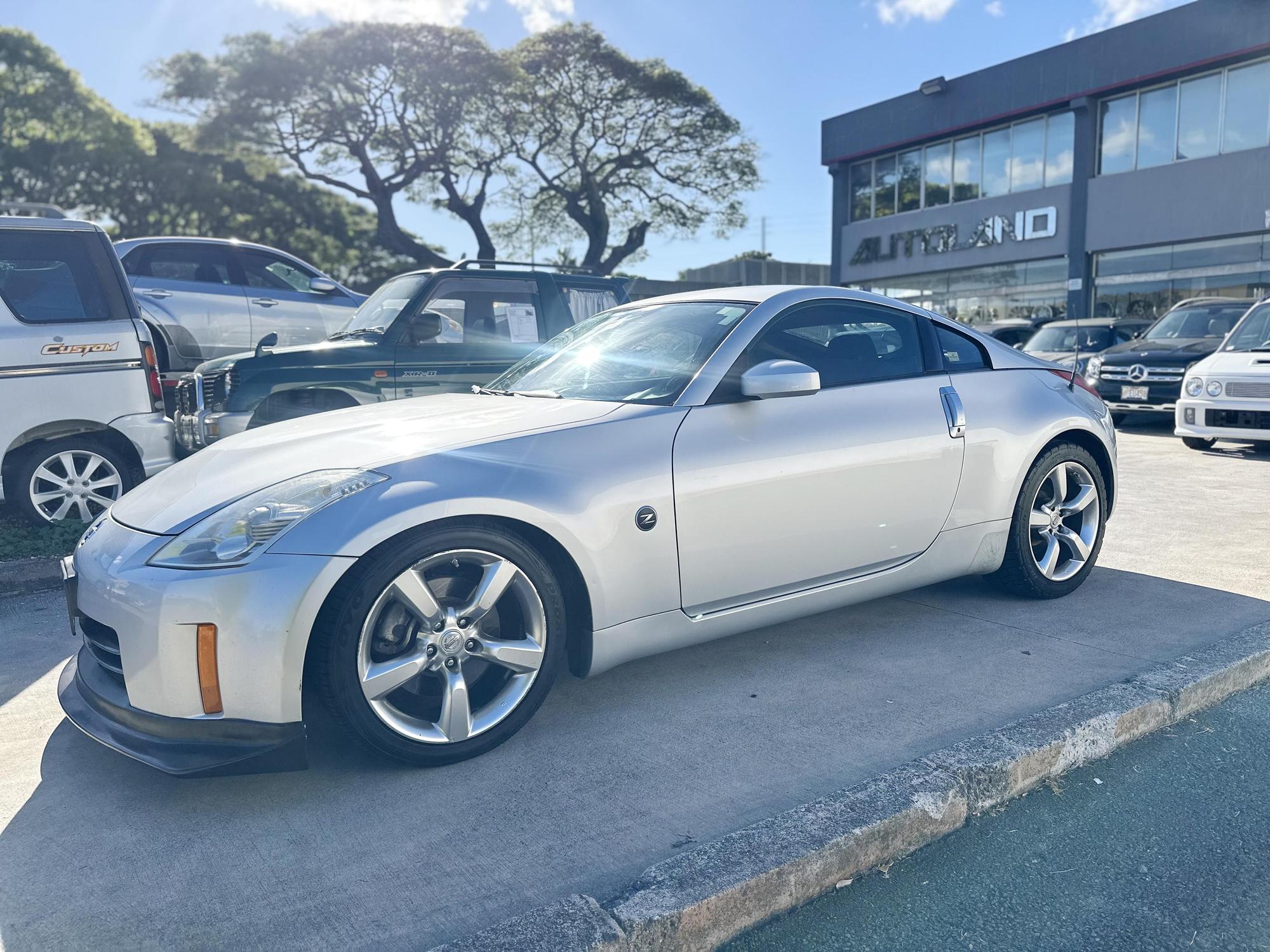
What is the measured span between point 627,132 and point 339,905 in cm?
3111

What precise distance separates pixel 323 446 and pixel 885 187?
3152 cm

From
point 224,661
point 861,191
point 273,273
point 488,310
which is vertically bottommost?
point 224,661

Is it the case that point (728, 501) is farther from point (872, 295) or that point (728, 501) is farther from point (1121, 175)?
point (1121, 175)

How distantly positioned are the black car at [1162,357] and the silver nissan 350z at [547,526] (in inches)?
349

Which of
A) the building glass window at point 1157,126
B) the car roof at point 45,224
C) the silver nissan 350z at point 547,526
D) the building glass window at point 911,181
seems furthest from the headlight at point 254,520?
the building glass window at point 911,181

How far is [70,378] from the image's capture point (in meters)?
5.92

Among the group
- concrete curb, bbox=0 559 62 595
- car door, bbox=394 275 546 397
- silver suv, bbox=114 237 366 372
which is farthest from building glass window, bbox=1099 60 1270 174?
concrete curb, bbox=0 559 62 595

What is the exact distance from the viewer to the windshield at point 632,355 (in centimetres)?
357

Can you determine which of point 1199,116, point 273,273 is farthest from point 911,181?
point 273,273

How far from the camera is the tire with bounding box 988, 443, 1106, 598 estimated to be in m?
4.38

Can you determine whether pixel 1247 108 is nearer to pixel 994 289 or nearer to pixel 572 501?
pixel 994 289

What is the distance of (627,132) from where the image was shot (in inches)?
1221

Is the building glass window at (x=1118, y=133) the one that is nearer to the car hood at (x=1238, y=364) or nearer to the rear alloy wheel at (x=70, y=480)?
the car hood at (x=1238, y=364)

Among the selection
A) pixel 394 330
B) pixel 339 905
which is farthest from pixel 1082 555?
pixel 394 330
